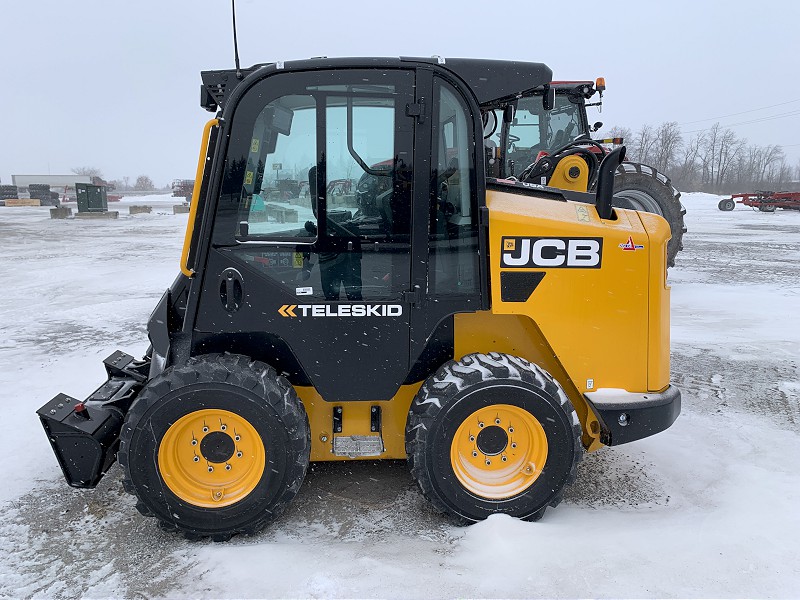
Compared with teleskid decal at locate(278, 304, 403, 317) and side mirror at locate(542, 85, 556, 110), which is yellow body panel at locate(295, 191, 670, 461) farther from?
side mirror at locate(542, 85, 556, 110)

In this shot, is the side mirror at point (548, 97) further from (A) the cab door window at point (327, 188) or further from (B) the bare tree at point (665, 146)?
(B) the bare tree at point (665, 146)

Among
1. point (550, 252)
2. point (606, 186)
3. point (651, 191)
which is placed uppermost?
point (651, 191)

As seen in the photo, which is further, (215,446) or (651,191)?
(651,191)

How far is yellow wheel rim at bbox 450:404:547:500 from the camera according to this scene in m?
3.09

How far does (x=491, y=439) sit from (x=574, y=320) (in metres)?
0.74

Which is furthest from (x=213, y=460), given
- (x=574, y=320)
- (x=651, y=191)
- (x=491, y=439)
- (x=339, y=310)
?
(x=651, y=191)

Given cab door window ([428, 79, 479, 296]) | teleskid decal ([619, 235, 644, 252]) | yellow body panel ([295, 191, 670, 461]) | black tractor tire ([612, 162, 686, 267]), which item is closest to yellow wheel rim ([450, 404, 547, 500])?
yellow body panel ([295, 191, 670, 461])

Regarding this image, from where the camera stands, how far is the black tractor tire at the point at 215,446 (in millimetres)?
2896

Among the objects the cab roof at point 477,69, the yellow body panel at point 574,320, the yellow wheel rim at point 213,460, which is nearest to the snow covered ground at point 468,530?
the yellow wheel rim at point 213,460

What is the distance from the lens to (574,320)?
10.2 ft

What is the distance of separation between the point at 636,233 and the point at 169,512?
2.69m

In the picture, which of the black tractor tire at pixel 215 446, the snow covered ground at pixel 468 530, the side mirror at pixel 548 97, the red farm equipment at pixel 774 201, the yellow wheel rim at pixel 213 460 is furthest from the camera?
the red farm equipment at pixel 774 201

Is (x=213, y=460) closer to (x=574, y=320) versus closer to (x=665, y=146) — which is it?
(x=574, y=320)

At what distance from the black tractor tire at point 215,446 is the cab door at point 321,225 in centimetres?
26
